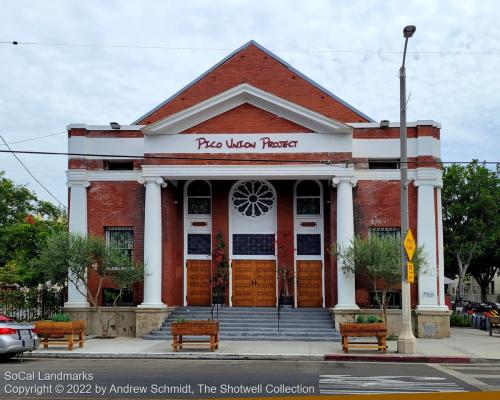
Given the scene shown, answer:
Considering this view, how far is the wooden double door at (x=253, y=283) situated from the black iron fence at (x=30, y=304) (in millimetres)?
8411

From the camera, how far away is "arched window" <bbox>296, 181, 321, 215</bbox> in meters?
27.1

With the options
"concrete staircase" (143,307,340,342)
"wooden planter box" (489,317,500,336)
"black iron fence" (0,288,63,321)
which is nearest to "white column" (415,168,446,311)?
"wooden planter box" (489,317,500,336)

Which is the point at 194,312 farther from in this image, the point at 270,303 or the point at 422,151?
the point at 422,151

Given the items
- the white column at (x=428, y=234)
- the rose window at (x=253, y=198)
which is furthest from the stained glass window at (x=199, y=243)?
the white column at (x=428, y=234)

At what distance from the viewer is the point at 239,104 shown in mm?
25078

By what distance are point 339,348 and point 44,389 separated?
36.0 feet

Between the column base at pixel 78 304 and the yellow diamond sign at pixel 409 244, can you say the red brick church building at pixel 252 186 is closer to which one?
the column base at pixel 78 304

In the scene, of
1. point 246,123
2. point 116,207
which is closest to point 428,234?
point 246,123

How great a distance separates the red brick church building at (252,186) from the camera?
2450cm

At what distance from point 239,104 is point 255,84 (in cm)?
267

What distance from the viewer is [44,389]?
11.6 meters

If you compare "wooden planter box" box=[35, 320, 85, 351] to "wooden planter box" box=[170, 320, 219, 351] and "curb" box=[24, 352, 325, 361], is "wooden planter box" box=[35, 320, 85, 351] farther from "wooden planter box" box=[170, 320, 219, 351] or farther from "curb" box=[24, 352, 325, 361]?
"wooden planter box" box=[170, 320, 219, 351]

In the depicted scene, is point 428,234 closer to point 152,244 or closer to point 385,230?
point 385,230

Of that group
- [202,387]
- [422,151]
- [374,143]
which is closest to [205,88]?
[374,143]
